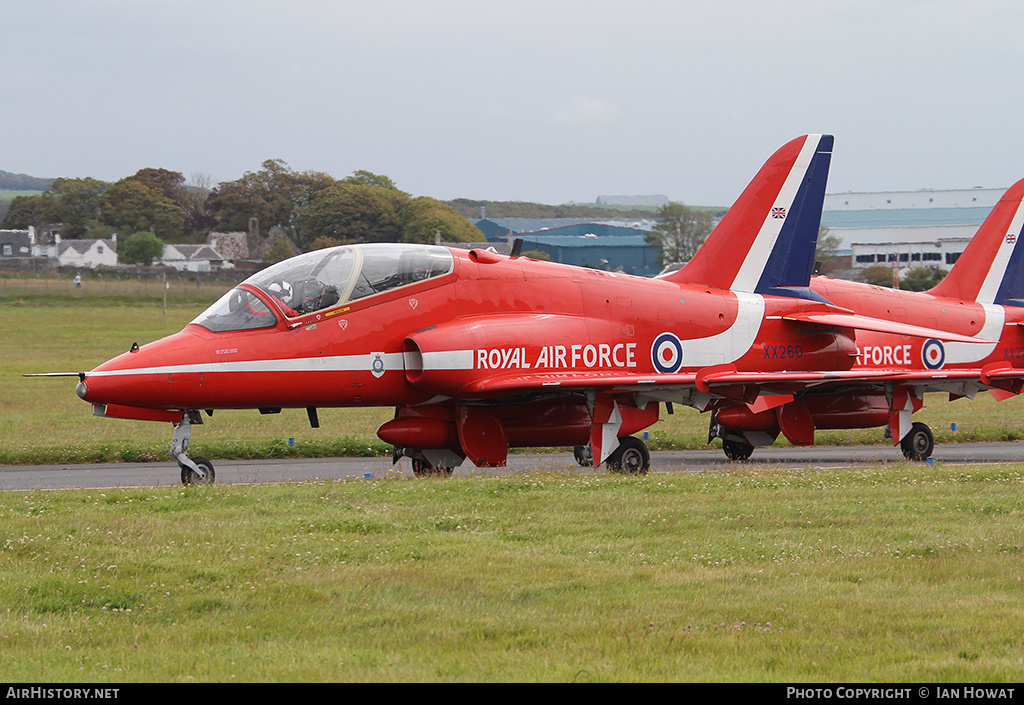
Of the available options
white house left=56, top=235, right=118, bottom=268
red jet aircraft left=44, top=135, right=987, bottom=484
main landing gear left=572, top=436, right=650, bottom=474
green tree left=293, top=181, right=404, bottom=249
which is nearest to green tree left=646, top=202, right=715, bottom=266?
green tree left=293, top=181, right=404, bottom=249

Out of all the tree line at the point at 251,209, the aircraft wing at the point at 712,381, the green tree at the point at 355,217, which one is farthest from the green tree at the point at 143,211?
the aircraft wing at the point at 712,381

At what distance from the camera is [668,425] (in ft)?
80.0

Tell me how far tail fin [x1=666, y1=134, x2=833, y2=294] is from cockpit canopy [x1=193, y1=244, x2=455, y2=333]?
201 inches

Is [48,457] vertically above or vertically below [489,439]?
below

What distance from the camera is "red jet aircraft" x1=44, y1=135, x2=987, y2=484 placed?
13.8 metres

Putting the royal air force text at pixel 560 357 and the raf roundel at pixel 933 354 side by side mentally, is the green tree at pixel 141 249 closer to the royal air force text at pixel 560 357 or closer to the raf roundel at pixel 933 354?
the raf roundel at pixel 933 354

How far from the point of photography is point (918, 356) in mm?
19984

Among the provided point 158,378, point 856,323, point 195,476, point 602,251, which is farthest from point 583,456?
point 602,251

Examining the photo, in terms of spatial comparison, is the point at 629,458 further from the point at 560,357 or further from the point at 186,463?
the point at 186,463

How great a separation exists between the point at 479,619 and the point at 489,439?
26.6 feet

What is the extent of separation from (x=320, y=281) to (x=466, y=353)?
6.93 ft
